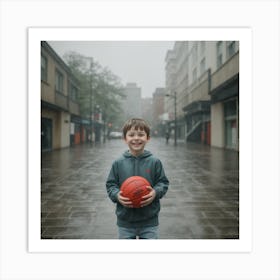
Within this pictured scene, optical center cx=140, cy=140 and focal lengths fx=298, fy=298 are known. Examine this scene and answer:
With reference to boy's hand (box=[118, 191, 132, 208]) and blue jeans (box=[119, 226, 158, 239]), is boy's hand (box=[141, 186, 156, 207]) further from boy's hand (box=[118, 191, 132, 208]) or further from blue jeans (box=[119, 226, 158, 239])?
blue jeans (box=[119, 226, 158, 239])

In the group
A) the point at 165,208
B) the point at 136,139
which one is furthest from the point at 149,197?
the point at 165,208

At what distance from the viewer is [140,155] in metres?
2.74

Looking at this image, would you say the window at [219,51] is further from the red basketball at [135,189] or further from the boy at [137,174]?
the red basketball at [135,189]

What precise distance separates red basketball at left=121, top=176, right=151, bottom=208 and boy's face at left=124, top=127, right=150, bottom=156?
0.27 m

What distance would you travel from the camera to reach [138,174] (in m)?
2.72

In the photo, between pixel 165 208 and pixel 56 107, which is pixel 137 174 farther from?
pixel 56 107

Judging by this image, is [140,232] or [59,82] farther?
[59,82]

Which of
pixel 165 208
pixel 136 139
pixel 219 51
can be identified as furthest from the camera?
pixel 219 51

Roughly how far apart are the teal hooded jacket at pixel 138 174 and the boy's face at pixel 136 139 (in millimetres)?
72

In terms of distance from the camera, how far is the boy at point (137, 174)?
8.85 ft
